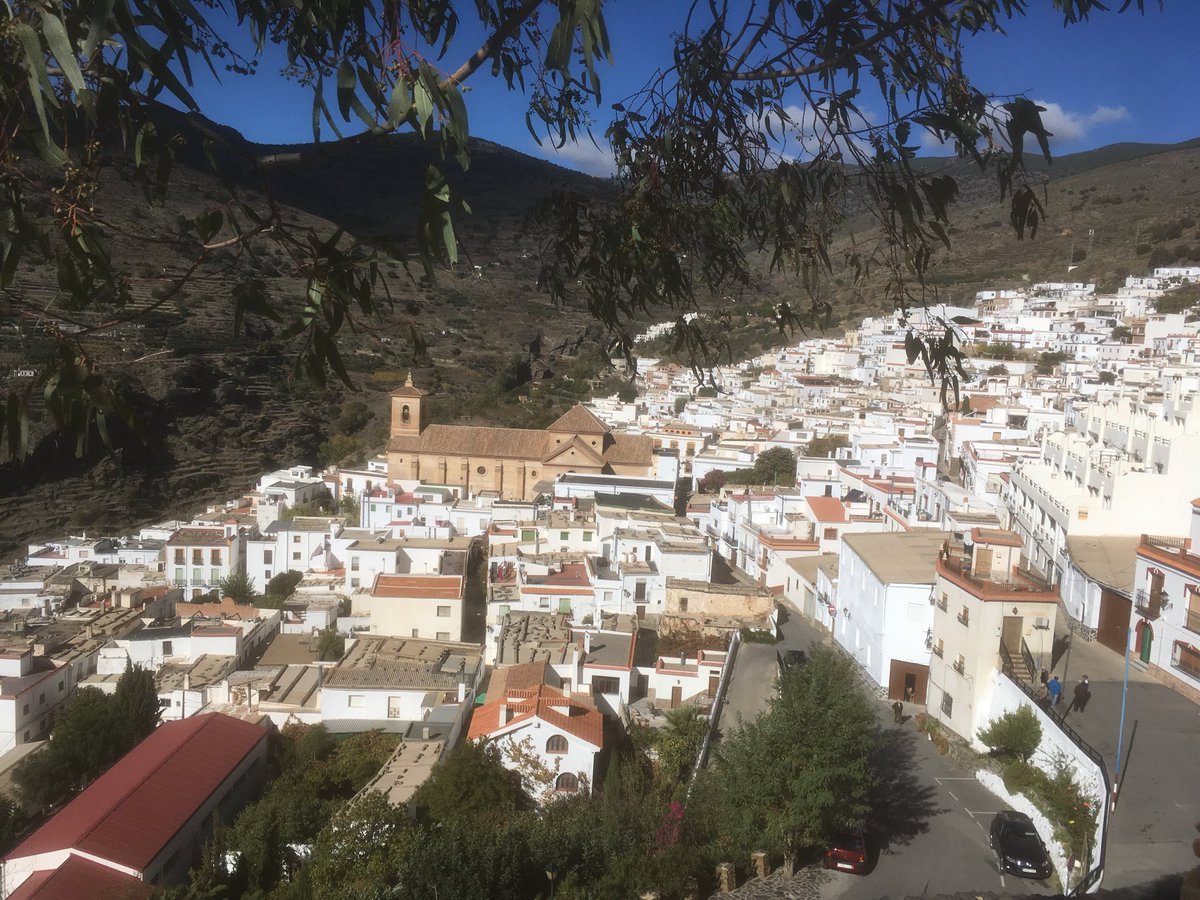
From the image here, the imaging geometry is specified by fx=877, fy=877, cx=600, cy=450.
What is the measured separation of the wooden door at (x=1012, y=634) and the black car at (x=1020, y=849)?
181 cm

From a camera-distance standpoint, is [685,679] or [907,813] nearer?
[907,813]

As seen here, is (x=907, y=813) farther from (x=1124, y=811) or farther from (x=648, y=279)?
(x=648, y=279)

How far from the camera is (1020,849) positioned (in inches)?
268

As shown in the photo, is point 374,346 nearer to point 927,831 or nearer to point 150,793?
point 150,793

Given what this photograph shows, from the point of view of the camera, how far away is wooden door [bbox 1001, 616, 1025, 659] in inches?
332

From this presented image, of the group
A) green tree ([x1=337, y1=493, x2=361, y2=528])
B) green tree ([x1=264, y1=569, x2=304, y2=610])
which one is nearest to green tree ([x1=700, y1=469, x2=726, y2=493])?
green tree ([x1=337, y1=493, x2=361, y2=528])

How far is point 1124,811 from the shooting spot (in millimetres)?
6488

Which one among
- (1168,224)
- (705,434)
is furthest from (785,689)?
(1168,224)

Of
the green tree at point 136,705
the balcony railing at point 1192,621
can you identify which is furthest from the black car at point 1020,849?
the green tree at point 136,705

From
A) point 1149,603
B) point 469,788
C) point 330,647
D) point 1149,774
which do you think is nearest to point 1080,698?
point 1149,774

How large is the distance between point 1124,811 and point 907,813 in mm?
1875

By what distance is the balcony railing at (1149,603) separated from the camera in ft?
28.4

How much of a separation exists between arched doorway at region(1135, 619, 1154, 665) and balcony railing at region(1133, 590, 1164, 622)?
94 millimetres

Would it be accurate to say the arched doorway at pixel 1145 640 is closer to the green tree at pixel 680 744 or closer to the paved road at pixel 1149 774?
the paved road at pixel 1149 774
